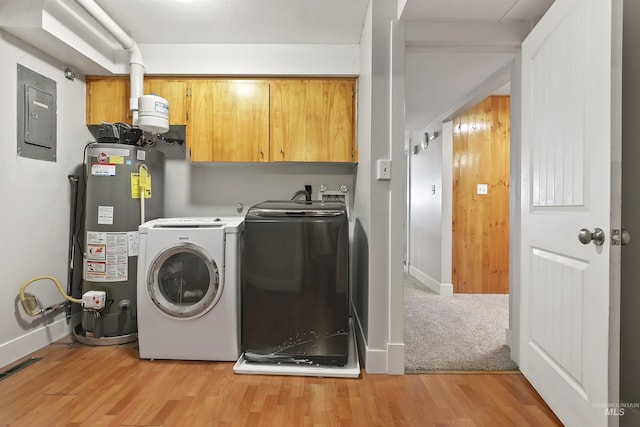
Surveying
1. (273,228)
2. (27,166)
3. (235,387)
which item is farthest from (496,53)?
(27,166)

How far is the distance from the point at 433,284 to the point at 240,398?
296 cm

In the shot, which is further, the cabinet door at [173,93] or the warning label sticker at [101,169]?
the cabinet door at [173,93]

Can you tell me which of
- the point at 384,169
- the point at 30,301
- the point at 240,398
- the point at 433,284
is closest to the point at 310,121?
the point at 384,169

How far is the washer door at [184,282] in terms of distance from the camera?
2.07m

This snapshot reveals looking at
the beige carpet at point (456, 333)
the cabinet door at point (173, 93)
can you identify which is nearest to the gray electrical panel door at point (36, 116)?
the cabinet door at point (173, 93)

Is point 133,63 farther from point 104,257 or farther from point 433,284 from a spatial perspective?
point 433,284

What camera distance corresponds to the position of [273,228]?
200cm

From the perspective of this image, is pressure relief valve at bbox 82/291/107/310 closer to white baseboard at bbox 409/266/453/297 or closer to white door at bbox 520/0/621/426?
white door at bbox 520/0/621/426

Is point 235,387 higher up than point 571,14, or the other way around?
point 571,14

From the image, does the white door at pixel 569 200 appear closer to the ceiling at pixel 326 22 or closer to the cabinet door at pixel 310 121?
the ceiling at pixel 326 22

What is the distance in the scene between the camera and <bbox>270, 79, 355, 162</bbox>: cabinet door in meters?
2.67

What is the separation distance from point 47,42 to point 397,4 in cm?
223

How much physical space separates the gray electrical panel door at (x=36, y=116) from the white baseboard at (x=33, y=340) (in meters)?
1.18

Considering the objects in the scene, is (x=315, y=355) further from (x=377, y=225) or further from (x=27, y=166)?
(x=27, y=166)
